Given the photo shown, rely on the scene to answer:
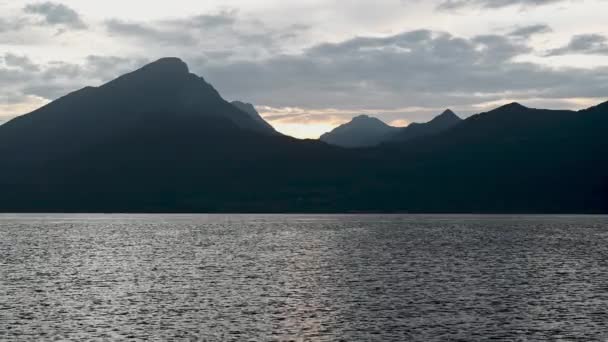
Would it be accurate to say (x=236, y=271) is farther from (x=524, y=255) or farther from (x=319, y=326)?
(x=524, y=255)

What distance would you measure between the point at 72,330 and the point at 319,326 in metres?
23.2

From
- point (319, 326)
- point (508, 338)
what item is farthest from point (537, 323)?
point (319, 326)

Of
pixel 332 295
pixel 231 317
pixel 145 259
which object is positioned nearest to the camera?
pixel 231 317

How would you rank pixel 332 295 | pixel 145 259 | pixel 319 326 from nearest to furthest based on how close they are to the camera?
1. pixel 319 326
2. pixel 332 295
3. pixel 145 259

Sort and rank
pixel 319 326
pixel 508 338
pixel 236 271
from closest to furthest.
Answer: pixel 508 338
pixel 319 326
pixel 236 271

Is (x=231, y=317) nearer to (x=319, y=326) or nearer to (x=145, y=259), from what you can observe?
(x=319, y=326)

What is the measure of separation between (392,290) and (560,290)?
23.2 meters

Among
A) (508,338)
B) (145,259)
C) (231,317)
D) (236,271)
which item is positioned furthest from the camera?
(145,259)

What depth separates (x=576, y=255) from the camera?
544ft

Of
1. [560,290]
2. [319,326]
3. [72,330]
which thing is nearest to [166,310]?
[72,330]

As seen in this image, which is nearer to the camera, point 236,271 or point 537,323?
point 537,323

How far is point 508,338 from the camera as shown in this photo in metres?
63.4

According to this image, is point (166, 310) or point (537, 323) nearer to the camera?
point (537, 323)

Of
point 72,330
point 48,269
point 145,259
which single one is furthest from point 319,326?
point 145,259
